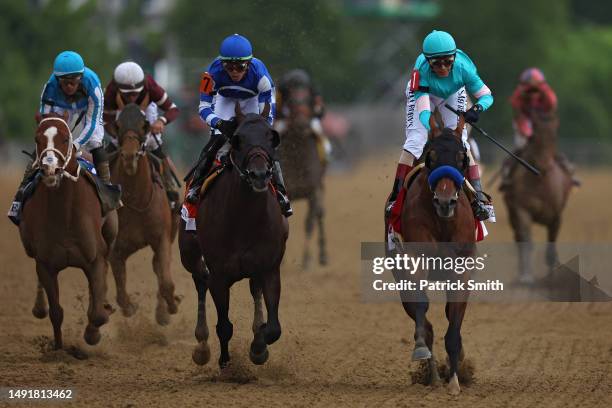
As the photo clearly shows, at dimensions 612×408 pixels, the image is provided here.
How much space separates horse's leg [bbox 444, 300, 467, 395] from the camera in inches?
382

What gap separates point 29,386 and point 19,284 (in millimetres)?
6822

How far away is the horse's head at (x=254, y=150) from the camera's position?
31.1 ft

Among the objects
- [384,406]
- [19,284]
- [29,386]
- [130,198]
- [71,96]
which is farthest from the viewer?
[19,284]

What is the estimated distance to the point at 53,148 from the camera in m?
10.4

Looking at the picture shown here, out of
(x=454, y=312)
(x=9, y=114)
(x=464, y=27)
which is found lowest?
(x=454, y=312)

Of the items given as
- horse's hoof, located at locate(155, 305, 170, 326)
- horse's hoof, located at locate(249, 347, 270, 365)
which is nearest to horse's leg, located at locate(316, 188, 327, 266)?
horse's hoof, located at locate(155, 305, 170, 326)

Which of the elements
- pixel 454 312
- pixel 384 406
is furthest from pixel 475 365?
pixel 384 406

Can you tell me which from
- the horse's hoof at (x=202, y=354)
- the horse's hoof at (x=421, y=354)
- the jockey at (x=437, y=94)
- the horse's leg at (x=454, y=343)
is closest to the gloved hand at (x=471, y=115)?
the jockey at (x=437, y=94)

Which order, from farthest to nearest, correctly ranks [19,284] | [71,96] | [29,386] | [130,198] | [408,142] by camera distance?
[19,284] < [130,198] < [71,96] < [408,142] < [29,386]

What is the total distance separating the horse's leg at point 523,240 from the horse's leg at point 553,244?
0.91 ft

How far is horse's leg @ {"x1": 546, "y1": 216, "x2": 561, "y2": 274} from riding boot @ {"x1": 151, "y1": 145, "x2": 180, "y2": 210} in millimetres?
5329

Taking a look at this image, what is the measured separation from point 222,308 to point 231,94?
183cm

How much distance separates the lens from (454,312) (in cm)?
988

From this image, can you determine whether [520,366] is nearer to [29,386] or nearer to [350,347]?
[350,347]
